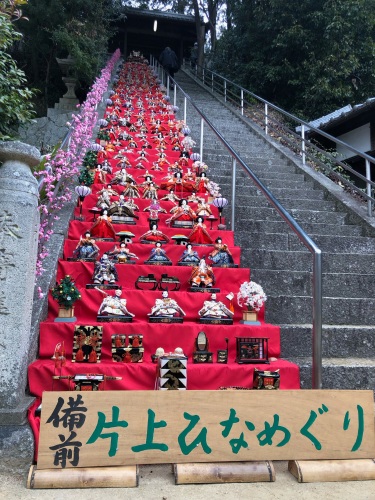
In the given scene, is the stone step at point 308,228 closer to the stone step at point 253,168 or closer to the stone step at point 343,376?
the stone step at point 253,168

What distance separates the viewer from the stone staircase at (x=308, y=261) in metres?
3.88

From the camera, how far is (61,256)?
4.60 m

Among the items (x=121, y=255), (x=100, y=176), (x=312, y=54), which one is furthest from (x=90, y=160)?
(x=312, y=54)

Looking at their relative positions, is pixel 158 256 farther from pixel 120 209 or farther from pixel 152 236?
pixel 120 209

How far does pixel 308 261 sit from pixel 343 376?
168 cm

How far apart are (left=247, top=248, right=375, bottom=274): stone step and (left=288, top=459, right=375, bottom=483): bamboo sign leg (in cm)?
262

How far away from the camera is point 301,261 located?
16.1 feet

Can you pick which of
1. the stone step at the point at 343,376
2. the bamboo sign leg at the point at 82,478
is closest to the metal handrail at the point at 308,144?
the stone step at the point at 343,376

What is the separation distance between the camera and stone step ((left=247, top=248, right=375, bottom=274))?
16.0 ft

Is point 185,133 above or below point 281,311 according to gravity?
above

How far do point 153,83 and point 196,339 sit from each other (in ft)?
52.8

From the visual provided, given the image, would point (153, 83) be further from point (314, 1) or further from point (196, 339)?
point (196, 339)

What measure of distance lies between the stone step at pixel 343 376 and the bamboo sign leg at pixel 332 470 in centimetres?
107

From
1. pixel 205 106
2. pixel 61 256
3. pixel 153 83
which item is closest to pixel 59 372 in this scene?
pixel 61 256
